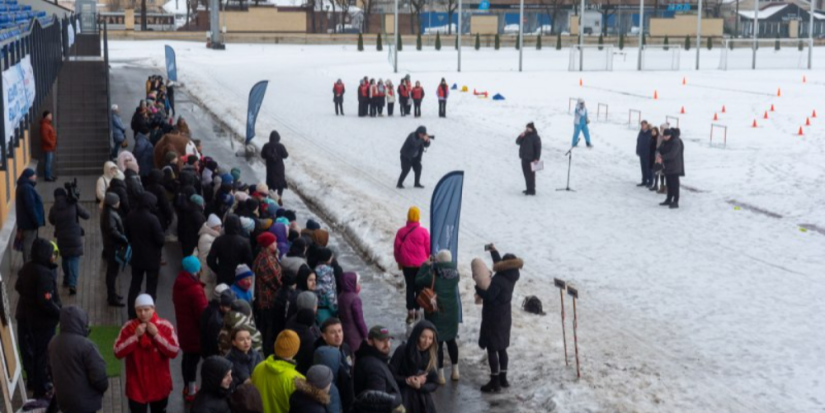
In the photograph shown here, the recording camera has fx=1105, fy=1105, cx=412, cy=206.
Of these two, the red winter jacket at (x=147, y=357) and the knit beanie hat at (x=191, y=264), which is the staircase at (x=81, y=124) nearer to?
the knit beanie hat at (x=191, y=264)

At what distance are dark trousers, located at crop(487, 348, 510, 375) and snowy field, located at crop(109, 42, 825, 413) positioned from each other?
11.4 inches

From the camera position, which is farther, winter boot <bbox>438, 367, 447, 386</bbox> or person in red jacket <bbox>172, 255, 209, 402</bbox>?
winter boot <bbox>438, 367, 447, 386</bbox>

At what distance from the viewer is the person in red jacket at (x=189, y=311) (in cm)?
1030

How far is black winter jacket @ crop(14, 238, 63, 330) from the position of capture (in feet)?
33.1

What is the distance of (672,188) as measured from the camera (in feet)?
69.4

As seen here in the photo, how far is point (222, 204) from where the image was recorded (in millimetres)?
15414

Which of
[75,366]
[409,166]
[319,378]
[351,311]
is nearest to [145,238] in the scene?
[351,311]

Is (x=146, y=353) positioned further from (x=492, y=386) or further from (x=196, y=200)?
(x=196, y=200)

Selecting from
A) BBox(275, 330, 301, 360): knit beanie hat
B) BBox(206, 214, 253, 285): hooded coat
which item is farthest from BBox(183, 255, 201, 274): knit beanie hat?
BBox(275, 330, 301, 360): knit beanie hat

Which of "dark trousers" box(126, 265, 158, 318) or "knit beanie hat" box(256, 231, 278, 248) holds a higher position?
"knit beanie hat" box(256, 231, 278, 248)

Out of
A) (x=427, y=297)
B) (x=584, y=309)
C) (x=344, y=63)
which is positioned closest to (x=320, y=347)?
(x=427, y=297)

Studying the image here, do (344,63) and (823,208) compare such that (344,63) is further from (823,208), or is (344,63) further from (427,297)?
(427,297)

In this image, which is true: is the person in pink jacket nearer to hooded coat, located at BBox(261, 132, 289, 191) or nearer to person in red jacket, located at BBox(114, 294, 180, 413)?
person in red jacket, located at BBox(114, 294, 180, 413)

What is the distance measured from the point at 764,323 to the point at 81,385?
8.74 meters
